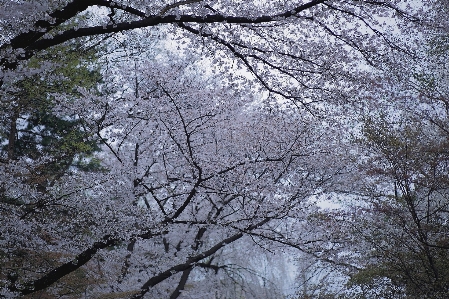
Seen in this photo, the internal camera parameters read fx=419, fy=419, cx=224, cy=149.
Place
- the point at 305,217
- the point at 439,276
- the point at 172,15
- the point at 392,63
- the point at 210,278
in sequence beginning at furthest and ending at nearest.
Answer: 1. the point at 210,278
2. the point at 305,217
3. the point at 439,276
4. the point at 392,63
5. the point at 172,15

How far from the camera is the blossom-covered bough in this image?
4.32 meters

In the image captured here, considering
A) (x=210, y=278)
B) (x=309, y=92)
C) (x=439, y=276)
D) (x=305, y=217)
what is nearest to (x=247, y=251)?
(x=210, y=278)

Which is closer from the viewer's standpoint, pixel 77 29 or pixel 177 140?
pixel 77 29

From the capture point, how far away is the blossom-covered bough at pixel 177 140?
4.32m

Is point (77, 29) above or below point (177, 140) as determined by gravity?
below

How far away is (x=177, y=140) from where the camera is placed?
725cm

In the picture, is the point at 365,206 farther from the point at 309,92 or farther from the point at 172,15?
the point at 172,15

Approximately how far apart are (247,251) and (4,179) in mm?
7501

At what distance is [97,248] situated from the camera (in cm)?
589

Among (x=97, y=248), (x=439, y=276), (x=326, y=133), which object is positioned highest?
(x=326, y=133)

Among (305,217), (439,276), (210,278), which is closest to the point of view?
(439,276)

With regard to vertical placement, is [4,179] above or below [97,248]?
above

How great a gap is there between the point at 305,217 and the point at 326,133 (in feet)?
5.47

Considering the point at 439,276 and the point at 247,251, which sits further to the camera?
the point at 247,251
